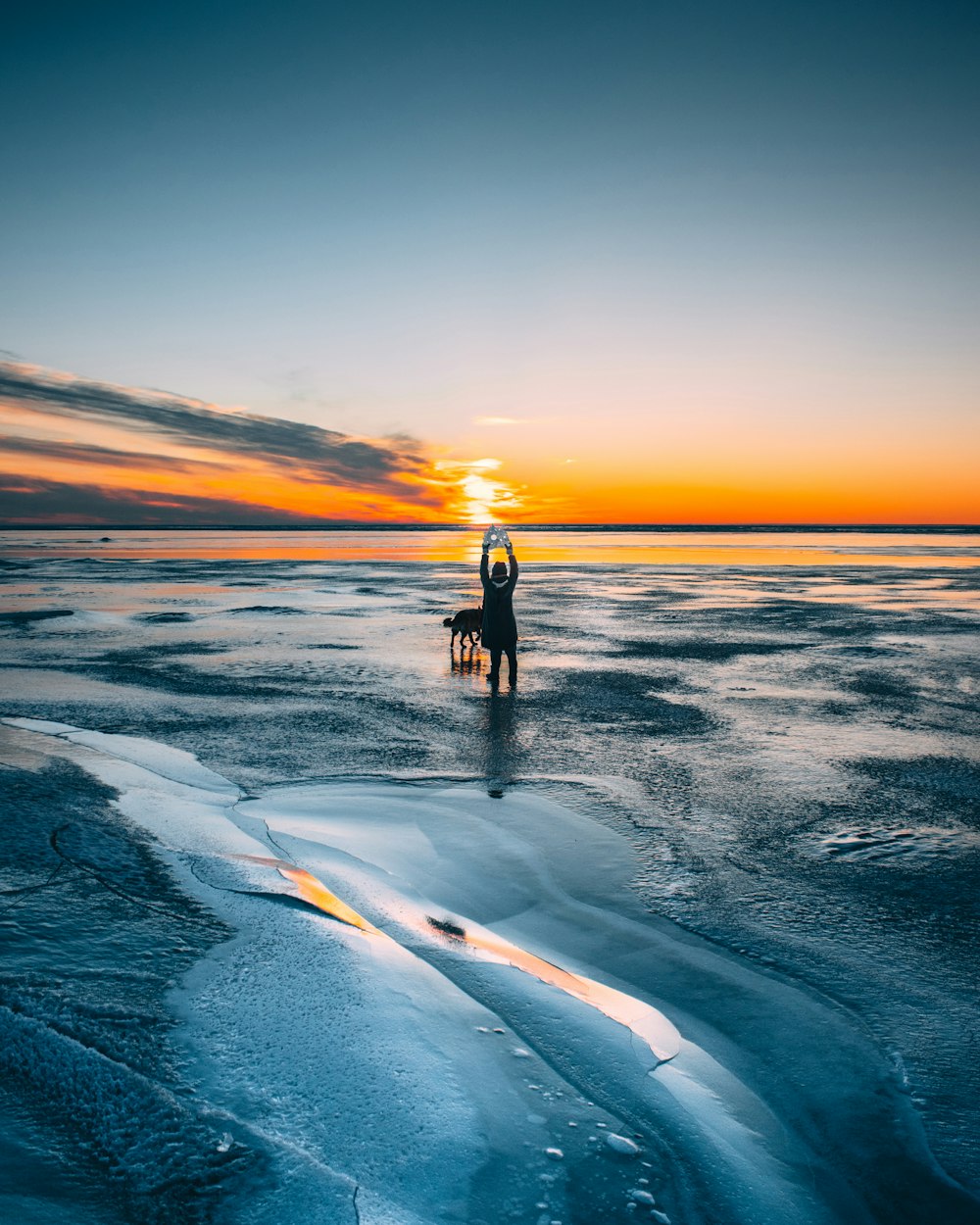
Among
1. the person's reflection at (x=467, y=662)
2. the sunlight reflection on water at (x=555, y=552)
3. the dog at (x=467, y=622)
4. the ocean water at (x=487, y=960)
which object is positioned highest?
the sunlight reflection on water at (x=555, y=552)

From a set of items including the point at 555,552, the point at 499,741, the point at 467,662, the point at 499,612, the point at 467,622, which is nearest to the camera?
the point at 499,741

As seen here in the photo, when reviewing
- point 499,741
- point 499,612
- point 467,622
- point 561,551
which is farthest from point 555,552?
point 499,741

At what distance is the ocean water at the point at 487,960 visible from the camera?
7.90ft

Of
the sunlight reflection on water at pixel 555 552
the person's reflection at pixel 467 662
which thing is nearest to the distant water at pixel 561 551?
the sunlight reflection on water at pixel 555 552

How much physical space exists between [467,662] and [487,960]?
9.03 meters

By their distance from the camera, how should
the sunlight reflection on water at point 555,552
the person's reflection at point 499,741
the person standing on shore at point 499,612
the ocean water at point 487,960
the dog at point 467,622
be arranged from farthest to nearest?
1. the sunlight reflection on water at point 555,552
2. the dog at point 467,622
3. the person standing on shore at point 499,612
4. the person's reflection at point 499,741
5. the ocean water at point 487,960

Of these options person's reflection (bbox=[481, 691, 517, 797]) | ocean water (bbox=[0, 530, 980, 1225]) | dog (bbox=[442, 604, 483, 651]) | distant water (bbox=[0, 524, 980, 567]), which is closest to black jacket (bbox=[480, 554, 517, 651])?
person's reflection (bbox=[481, 691, 517, 797])

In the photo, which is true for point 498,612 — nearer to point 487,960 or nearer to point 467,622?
point 467,622

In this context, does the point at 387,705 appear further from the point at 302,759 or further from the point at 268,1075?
the point at 268,1075

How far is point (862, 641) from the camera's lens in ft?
48.0

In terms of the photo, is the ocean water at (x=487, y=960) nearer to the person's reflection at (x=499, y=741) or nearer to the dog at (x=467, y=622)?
the person's reflection at (x=499, y=741)

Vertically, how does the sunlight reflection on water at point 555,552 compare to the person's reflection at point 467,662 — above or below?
above

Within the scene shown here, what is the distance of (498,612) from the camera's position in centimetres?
1027

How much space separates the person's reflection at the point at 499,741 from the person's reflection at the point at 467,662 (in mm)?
1712
